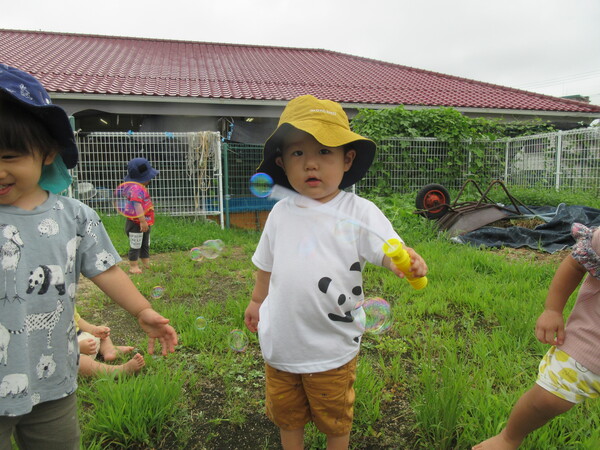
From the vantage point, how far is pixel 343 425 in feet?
4.84

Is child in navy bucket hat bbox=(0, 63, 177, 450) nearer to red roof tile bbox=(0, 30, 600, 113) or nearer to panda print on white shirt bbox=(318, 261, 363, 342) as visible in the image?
panda print on white shirt bbox=(318, 261, 363, 342)

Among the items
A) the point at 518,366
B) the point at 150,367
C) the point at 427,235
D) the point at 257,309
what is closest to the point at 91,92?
the point at 427,235

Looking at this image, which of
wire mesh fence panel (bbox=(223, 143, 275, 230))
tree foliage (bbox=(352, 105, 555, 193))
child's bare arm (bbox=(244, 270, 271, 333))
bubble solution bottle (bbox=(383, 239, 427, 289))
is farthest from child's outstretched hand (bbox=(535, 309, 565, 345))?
tree foliage (bbox=(352, 105, 555, 193))

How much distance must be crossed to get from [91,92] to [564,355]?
998cm

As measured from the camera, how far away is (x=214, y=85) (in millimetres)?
11078

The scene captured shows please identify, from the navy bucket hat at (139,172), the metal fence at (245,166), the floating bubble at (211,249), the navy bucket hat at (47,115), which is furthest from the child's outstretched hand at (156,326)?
the metal fence at (245,166)

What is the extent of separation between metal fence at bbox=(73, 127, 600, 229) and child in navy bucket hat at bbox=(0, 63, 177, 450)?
22.1 feet

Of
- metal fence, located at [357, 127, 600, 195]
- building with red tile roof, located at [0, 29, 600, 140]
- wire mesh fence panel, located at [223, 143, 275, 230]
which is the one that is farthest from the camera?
building with red tile roof, located at [0, 29, 600, 140]

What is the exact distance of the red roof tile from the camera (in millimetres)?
10406

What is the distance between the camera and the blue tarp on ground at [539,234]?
16.8ft

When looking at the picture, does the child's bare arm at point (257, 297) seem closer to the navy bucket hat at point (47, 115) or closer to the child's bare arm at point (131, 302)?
the child's bare arm at point (131, 302)

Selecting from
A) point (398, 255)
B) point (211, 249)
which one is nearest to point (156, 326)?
point (398, 255)

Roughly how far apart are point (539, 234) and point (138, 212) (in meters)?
5.18

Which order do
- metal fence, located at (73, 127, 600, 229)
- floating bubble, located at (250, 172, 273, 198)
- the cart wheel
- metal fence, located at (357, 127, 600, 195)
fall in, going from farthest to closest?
1. metal fence, located at (357, 127, 600, 195)
2. metal fence, located at (73, 127, 600, 229)
3. the cart wheel
4. floating bubble, located at (250, 172, 273, 198)
